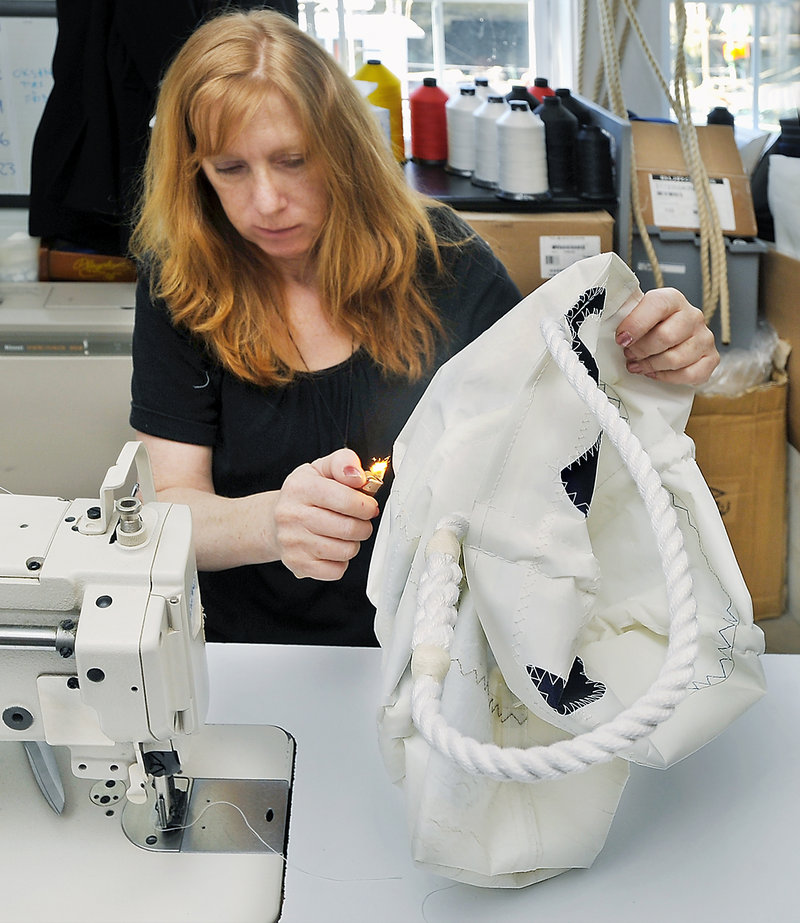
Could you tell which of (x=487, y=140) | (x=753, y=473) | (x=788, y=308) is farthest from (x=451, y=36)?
(x=753, y=473)

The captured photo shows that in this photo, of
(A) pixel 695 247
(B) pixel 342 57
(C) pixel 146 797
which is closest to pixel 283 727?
(C) pixel 146 797

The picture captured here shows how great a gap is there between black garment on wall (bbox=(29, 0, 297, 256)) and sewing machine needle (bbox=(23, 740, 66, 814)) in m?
1.42

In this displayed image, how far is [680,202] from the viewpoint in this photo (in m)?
2.08

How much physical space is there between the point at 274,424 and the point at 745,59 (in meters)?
1.91

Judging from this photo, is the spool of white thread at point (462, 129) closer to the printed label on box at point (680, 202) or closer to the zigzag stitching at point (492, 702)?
the printed label on box at point (680, 202)

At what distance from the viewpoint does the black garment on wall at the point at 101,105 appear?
2049mm

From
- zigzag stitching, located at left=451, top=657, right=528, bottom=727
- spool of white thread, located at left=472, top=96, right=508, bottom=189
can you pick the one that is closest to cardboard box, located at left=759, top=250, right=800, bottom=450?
spool of white thread, located at left=472, top=96, right=508, bottom=189

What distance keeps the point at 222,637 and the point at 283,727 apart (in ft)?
1.52

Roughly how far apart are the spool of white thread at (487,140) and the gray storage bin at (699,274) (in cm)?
34

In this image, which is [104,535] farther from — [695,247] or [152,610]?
[695,247]

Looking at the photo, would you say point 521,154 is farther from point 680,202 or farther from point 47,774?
point 47,774

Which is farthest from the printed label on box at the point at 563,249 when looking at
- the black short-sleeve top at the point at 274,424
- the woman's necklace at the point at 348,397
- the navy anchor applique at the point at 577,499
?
the navy anchor applique at the point at 577,499

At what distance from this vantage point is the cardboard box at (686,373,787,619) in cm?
197

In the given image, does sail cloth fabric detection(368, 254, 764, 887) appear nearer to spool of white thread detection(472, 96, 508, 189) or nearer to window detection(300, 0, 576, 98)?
spool of white thread detection(472, 96, 508, 189)
